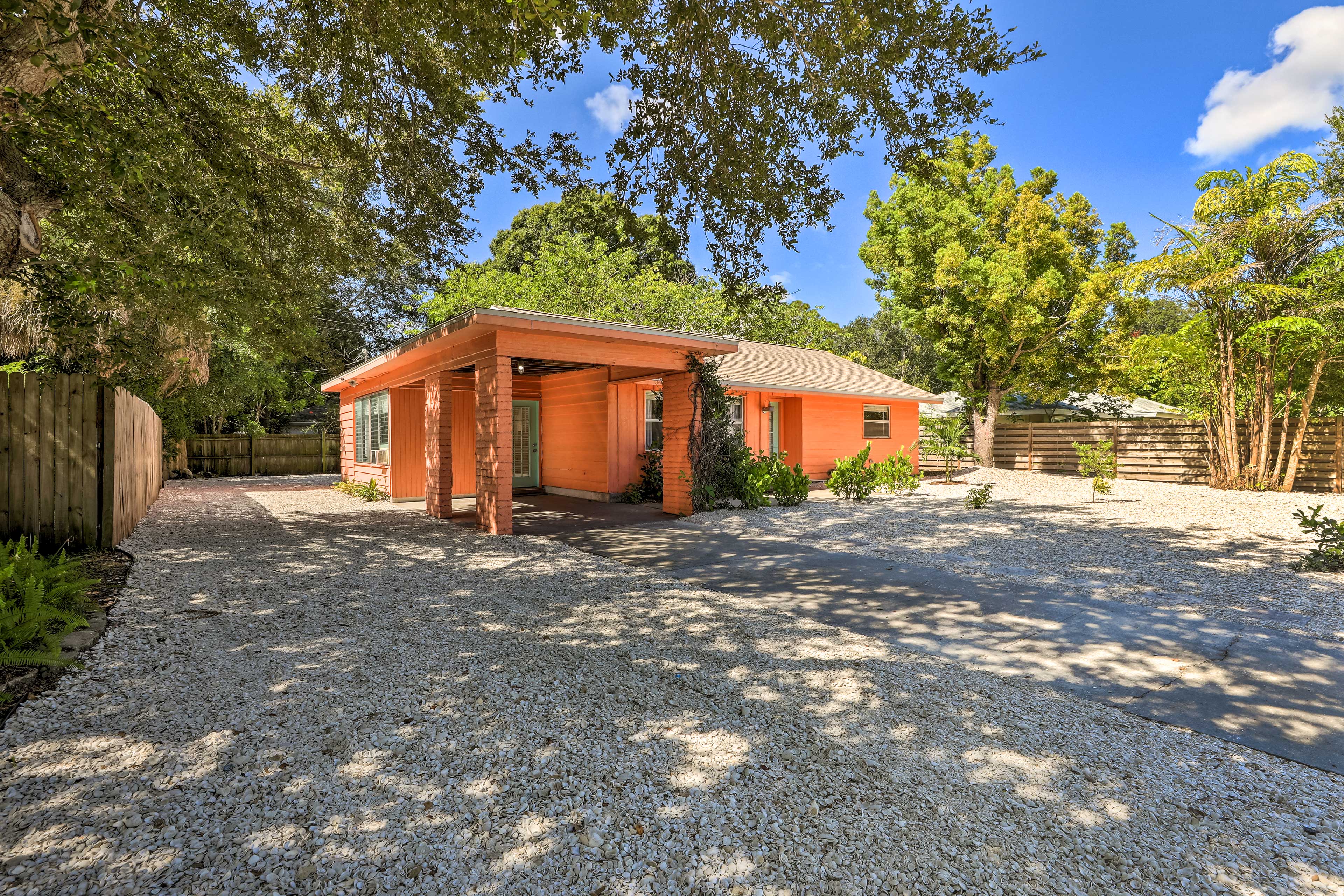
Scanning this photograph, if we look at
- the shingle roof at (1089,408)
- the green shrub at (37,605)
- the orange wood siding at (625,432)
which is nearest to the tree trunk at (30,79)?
the green shrub at (37,605)

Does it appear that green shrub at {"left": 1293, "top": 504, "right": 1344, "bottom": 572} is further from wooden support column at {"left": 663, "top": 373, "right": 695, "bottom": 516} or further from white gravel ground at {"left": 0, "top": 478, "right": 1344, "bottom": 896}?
wooden support column at {"left": 663, "top": 373, "right": 695, "bottom": 516}

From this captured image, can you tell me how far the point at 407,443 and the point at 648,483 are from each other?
506cm

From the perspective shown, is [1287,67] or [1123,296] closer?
[1287,67]

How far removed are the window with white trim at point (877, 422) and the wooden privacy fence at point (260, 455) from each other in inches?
751

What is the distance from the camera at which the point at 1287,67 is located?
12930mm

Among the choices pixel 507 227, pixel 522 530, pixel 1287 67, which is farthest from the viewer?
pixel 507 227

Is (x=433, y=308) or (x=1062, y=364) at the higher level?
(x=433, y=308)

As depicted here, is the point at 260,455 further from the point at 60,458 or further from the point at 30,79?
the point at 30,79

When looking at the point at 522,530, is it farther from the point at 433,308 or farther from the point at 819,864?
the point at 433,308

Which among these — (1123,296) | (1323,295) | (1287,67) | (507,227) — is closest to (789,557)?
(1323,295)

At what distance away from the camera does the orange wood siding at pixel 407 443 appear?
480 inches

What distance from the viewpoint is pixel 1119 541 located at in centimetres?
770

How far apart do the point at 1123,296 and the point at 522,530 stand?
63.5 ft

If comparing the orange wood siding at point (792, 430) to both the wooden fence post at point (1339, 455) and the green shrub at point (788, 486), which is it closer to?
the green shrub at point (788, 486)
